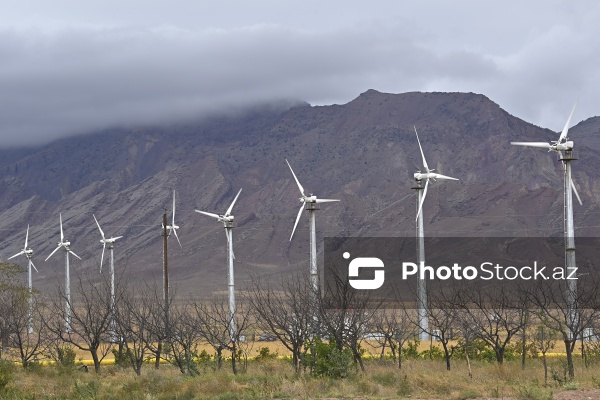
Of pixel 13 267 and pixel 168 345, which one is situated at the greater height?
pixel 13 267

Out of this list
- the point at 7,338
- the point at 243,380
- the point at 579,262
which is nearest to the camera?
the point at 243,380

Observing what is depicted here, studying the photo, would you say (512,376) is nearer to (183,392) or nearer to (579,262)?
(183,392)

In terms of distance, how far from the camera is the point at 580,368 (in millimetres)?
44812

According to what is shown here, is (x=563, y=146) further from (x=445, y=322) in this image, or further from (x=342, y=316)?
(x=342, y=316)

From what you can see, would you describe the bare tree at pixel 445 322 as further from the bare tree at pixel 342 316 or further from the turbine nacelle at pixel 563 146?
the turbine nacelle at pixel 563 146

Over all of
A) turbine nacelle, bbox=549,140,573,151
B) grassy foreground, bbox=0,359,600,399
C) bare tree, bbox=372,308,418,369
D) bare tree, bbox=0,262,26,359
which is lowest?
grassy foreground, bbox=0,359,600,399

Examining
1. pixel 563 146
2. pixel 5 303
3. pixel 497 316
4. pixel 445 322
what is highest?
pixel 563 146

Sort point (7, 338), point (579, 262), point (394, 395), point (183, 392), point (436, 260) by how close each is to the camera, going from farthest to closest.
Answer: point (436, 260) → point (579, 262) → point (7, 338) → point (183, 392) → point (394, 395)

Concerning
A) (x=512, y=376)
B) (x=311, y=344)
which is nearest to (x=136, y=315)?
(x=311, y=344)

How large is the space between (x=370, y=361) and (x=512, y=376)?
1522 centimetres

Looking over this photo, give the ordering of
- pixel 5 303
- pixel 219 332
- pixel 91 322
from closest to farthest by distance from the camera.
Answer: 1. pixel 91 322
2. pixel 219 332
3. pixel 5 303

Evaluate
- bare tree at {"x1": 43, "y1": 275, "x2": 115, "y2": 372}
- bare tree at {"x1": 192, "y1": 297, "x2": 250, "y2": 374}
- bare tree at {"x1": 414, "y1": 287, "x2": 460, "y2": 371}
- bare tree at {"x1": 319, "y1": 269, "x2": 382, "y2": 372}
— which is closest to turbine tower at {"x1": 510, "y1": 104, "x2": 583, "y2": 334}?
bare tree at {"x1": 414, "y1": 287, "x2": 460, "y2": 371}

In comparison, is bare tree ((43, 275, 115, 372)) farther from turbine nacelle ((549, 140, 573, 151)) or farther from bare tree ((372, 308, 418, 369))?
turbine nacelle ((549, 140, 573, 151))

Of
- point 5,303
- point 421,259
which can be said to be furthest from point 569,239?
point 5,303
